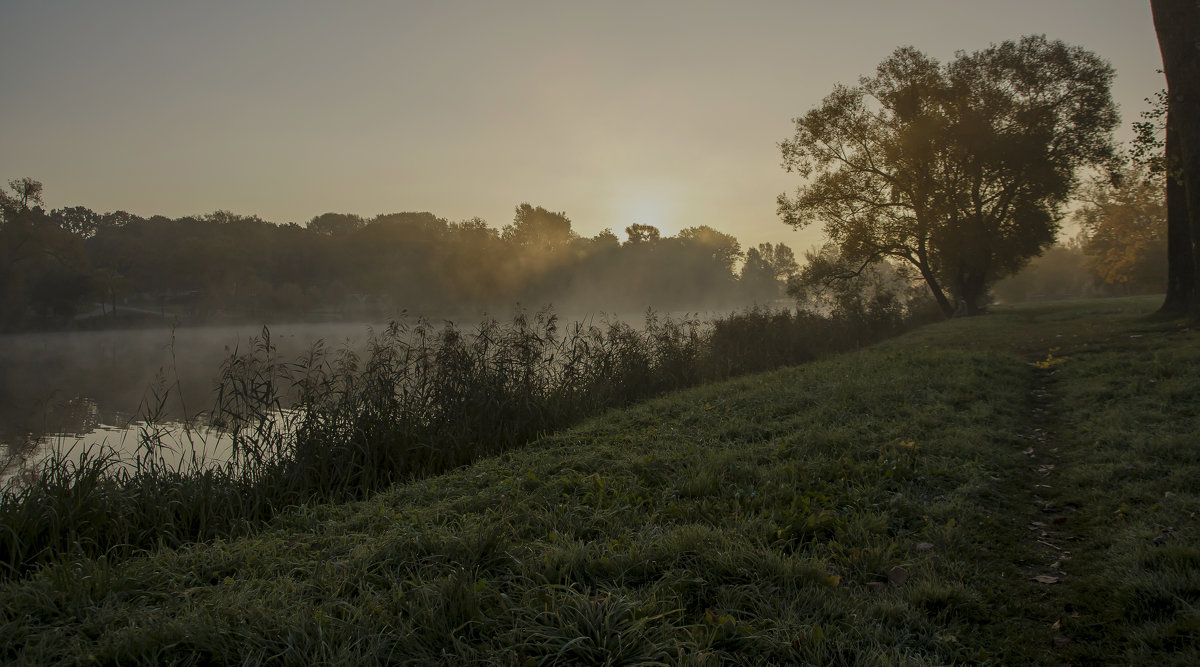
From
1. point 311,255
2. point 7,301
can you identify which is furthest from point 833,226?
point 311,255

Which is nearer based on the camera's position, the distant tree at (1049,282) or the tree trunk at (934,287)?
the tree trunk at (934,287)

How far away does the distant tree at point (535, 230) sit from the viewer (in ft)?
265

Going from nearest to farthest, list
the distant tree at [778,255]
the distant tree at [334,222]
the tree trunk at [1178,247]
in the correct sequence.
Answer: the tree trunk at [1178,247] → the distant tree at [334,222] → the distant tree at [778,255]

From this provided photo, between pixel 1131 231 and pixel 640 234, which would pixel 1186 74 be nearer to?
pixel 1131 231

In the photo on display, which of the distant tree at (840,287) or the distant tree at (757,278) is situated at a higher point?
the distant tree at (757,278)

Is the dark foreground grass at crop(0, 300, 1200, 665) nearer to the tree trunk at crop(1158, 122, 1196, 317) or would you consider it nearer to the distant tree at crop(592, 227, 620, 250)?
the tree trunk at crop(1158, 122, 1196, 317)

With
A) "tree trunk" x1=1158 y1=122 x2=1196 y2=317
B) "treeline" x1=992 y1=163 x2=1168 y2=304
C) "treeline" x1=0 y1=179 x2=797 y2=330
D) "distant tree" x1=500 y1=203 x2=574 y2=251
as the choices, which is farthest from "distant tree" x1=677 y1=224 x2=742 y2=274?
"tree trunk" x1=1158 y1=122 x2=1196 y2=317

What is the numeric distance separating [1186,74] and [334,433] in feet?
52.5

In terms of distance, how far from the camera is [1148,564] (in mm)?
3510

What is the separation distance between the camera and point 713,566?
3.48 m

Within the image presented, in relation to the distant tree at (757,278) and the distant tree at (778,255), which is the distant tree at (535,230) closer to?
the distant tree at (757,278)

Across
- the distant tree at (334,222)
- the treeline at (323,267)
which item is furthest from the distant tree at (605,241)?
the distant tree at (334,222)

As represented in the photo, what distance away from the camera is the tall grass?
5.16m

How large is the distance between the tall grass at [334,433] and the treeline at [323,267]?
21762mm
